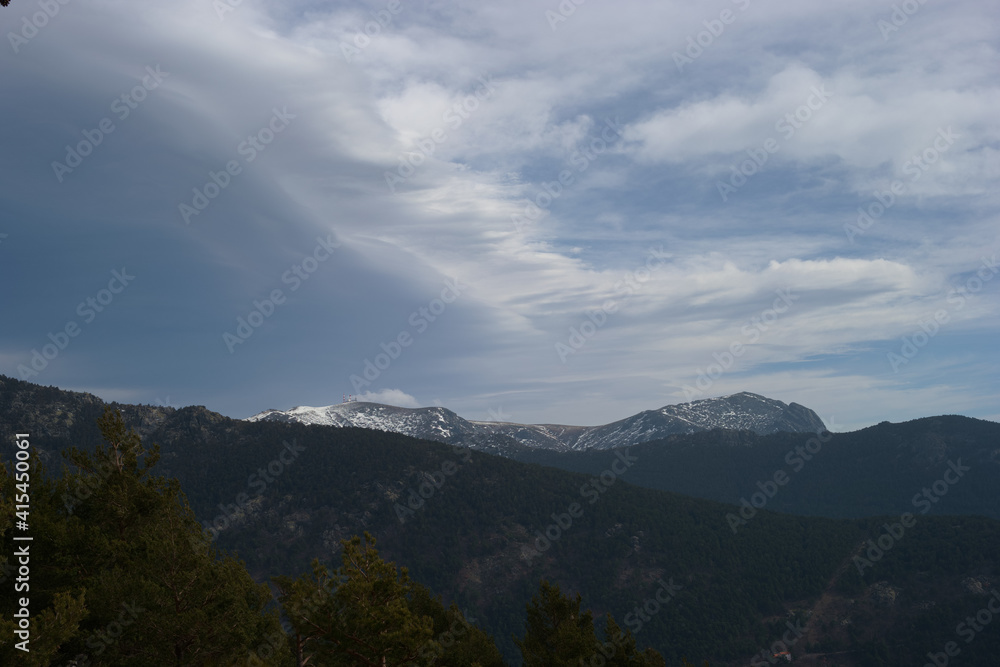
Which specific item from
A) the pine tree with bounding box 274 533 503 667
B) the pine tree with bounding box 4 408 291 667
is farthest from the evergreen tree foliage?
the pine tree with bounding box 4 408 291 667

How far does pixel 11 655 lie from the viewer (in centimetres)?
1677

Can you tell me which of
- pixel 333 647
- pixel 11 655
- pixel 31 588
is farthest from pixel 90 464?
pixel 333 647

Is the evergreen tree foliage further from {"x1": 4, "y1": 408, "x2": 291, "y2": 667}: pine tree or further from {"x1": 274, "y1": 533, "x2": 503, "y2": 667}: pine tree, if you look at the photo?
{"x1": 4, "y1": 408, "x2": 291, "y2": 667}: pine tree

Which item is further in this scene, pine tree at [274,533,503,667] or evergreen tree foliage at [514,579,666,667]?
evergreen tree foliage at [514,579,666,667]

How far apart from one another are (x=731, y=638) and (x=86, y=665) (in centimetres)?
19999

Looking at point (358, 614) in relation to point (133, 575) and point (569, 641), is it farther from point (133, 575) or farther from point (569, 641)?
point (569, 641)

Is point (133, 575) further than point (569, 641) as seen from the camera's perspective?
No

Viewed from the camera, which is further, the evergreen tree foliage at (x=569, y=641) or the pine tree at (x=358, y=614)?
the evergreen tree foliage at (x=569, y=641)

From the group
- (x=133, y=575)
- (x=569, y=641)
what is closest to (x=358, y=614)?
(x=133, y=575)

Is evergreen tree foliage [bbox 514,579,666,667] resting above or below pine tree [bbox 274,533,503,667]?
below

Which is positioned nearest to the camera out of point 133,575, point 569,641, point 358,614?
point 358,614

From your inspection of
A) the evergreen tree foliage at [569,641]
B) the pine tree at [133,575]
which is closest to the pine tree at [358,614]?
the pine tree at [133,575]

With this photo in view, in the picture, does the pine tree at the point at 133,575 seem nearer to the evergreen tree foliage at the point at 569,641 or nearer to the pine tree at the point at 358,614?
the pine tree at the point at 358,614

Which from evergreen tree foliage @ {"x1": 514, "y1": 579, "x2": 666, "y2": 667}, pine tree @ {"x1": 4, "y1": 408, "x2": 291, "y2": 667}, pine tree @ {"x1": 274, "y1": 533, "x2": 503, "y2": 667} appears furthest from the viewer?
evergreen tree foliage @ {"x1": 514, "y1": 579, "x2": 666, "y2": 667}
